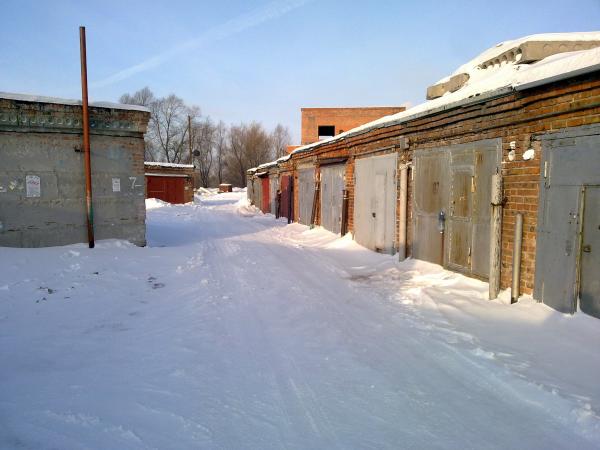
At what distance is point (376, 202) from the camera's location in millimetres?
8898

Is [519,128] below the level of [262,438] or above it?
above

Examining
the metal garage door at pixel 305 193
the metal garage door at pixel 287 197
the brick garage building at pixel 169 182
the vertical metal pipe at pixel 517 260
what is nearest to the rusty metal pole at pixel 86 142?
the metal garage door at pixel 305 193

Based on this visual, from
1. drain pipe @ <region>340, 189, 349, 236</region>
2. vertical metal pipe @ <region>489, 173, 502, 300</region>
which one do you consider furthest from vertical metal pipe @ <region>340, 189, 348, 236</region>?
vertical metal pipe @ <region>489, 173, 502, 300</region>

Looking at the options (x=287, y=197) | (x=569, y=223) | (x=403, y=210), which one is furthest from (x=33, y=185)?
(x=287, y=197)

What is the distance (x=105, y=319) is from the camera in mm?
4473

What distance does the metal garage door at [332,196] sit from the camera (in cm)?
1120

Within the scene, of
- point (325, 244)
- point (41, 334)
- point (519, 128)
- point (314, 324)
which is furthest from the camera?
point (325, 244)

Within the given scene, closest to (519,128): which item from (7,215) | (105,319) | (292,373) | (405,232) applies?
(405,232)

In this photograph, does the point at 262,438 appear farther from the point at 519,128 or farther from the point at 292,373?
the point at 519,128

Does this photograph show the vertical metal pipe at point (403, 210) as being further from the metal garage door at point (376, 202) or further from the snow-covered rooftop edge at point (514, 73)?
the snow-covered rooftop edge at point (514, 73)

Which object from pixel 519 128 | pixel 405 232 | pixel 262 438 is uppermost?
pixel 519 128

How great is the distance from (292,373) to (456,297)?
10.1 feet

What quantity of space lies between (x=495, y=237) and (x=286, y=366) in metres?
3.55

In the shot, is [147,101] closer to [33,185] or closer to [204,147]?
[204,147]
